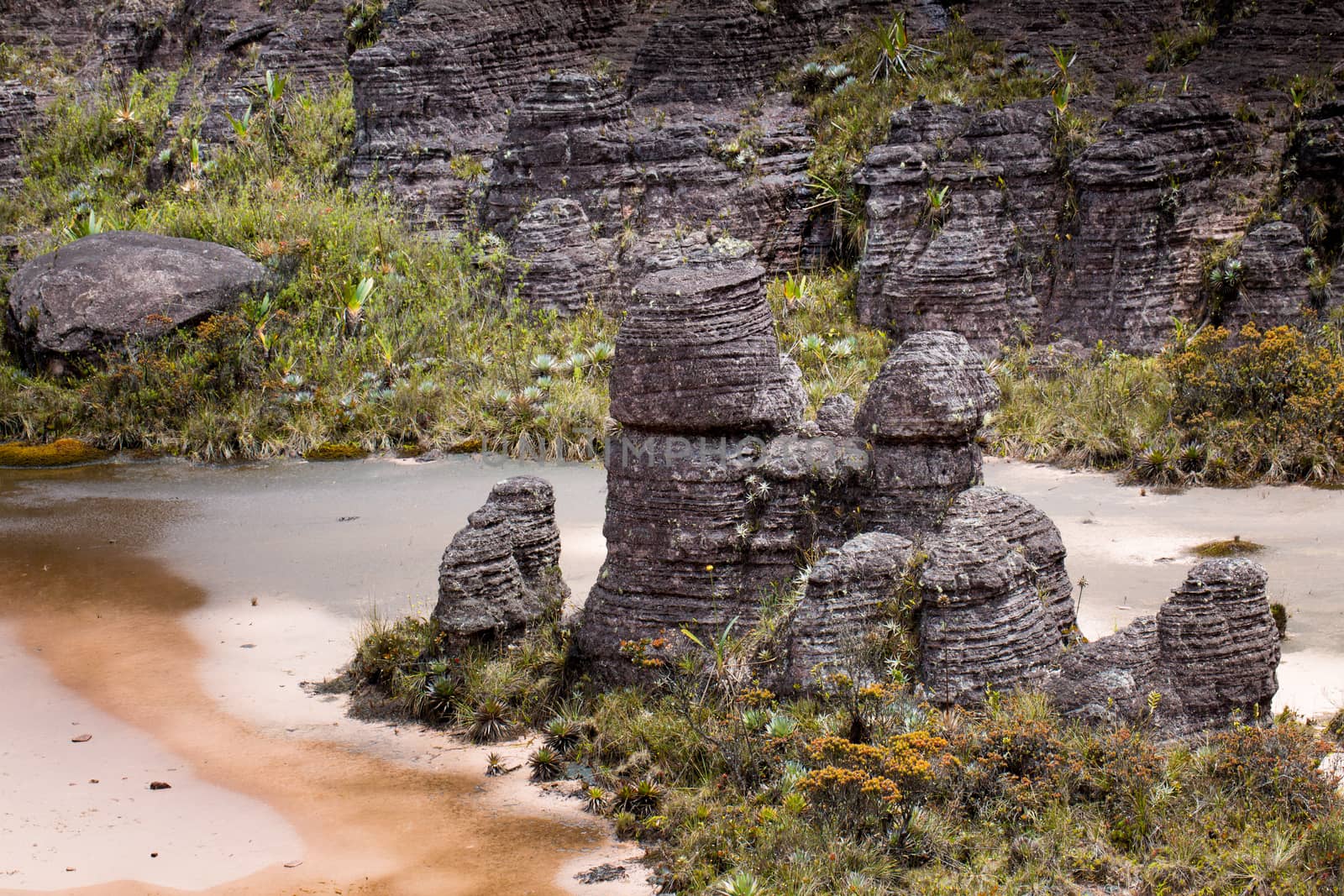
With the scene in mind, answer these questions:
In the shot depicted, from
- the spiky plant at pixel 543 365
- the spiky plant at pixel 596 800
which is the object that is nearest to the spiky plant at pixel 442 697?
the spiky plant at pixel 596 800

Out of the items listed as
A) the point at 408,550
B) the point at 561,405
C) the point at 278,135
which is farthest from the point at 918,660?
the point at 278,135

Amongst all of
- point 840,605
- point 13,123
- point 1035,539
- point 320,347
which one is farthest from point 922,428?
point 13,123

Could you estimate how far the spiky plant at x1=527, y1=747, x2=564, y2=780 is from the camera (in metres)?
7.64

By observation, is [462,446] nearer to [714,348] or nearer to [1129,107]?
[714,348]

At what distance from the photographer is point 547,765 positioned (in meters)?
7.65

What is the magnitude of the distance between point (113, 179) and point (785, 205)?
10570mm

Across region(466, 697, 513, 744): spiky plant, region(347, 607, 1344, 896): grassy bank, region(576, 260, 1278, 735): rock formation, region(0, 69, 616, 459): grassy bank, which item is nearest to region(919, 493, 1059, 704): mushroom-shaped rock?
region(576, 260, 1278, 735): rock formation

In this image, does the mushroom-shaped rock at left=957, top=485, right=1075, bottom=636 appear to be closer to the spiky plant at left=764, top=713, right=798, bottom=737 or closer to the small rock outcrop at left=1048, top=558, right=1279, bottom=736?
the small rock outcrop at left=1048, top=558, right=1279, bottom=736

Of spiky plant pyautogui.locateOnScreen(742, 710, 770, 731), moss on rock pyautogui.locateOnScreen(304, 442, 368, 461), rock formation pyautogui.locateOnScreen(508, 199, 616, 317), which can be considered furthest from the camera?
rock formation pyautogui.locateOnScreen(508, 199, 616, 317)

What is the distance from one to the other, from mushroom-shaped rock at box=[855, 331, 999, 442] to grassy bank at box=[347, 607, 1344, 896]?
59.4 inches

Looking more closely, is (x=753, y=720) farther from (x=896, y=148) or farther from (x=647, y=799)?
(x=896, y=148)

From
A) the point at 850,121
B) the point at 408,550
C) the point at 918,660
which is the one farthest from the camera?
the point at 850,121

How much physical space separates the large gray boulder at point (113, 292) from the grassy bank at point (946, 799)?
10.3 m

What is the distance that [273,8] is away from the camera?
24.2 m
